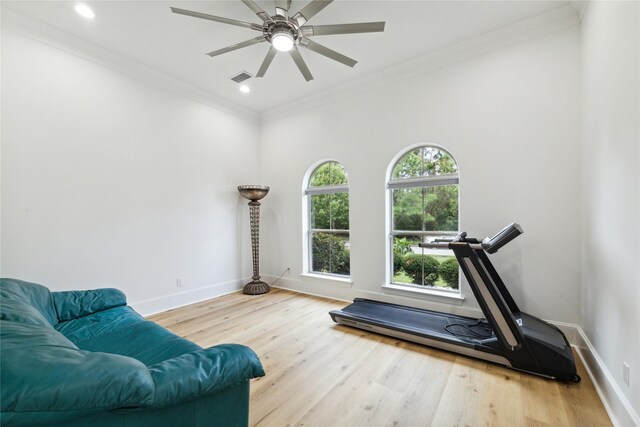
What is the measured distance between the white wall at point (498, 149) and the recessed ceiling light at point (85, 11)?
2.94 metres

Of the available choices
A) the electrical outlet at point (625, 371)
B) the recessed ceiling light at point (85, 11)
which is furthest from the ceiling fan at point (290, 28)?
the electrical outlet at point (625, 371)

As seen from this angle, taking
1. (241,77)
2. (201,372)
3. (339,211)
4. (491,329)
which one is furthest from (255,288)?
(201,372)

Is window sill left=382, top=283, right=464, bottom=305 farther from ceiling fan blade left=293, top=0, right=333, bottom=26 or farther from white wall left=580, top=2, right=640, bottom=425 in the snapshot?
ceiling fan blade left=293, top=0, right=333, bottom=26

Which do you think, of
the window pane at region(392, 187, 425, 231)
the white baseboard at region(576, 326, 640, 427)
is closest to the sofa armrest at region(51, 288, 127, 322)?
the window pane at region(392, 187, 425, 231)

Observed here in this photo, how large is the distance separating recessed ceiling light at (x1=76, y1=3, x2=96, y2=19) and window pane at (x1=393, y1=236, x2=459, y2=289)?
4.23 meters

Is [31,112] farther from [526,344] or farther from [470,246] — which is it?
[526,344]

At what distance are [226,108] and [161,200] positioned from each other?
6.28 feet

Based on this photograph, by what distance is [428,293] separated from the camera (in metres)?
3.44

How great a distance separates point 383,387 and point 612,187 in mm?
2153

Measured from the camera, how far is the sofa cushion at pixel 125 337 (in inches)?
70.2

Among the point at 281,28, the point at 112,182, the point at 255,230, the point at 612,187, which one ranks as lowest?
the point at 255,230

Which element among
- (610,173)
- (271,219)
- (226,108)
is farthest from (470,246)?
(226,108)

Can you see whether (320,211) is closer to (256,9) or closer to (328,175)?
(328,175)

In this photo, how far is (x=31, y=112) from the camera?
286 centimetres
